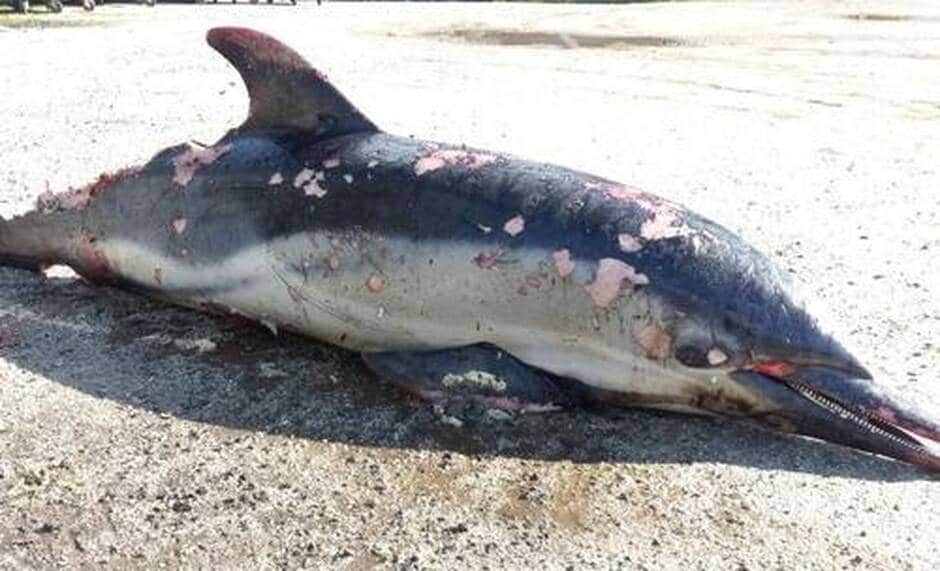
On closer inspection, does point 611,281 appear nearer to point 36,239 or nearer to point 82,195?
point 82,195

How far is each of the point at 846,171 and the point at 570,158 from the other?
3028 mm

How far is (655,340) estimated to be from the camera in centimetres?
549

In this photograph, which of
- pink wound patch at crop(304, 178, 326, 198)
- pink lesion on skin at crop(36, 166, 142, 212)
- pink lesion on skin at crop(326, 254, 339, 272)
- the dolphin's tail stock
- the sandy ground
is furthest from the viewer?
the dolphin's tail stock

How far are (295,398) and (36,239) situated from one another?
105 inches

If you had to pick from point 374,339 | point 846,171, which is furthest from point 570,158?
point 374,339

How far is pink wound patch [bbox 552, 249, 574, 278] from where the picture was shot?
5.62m

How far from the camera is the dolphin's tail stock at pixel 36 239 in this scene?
7324 mm

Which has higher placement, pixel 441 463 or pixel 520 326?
pixel 520 326

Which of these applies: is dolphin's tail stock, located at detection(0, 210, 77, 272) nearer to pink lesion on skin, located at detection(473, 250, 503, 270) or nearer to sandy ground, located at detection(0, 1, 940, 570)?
sandy ground, located at detection(0, 1, 940, 570)

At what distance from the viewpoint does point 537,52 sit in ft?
78.4

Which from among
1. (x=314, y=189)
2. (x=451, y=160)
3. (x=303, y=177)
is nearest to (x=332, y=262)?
(x=314, y=189)

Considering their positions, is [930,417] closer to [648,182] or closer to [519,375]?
[519,375]

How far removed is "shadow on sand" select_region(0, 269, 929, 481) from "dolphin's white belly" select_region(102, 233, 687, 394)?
0.72 feet

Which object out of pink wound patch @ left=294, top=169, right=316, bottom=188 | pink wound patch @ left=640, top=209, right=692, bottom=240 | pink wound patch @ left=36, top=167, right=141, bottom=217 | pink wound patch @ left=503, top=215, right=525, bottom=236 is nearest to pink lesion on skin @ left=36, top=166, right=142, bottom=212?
pink wound patch @ left=36, top=167, right=141, bottom=217
